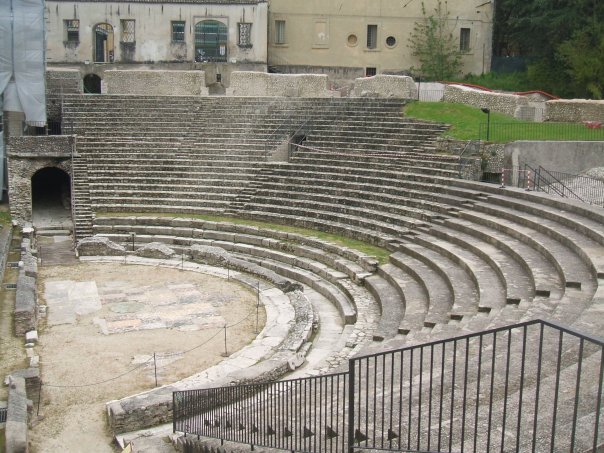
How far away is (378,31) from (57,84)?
49.0 feet

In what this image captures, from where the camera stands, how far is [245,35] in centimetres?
3344

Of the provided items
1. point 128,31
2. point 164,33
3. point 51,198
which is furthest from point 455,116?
point 128,31

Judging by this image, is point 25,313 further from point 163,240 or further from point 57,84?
point 57,84

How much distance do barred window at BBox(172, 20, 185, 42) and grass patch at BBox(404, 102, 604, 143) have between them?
1253cm

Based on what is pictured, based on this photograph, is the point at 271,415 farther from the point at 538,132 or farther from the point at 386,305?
the point at 538,132

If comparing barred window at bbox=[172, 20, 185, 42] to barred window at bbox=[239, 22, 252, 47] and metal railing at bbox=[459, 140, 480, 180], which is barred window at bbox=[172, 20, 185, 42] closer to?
Answer: barred window at bbox=[239, 22, 252, 47]

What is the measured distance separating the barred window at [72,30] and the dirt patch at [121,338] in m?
16.4

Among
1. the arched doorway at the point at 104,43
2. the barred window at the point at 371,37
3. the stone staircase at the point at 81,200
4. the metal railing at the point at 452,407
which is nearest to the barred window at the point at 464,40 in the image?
the barred window at the point at 371,37

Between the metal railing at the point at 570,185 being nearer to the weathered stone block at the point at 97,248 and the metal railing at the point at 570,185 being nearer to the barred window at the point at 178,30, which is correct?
the weathered stone block at the point at 97,248

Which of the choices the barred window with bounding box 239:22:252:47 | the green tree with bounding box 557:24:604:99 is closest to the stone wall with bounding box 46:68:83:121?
the barred window with bounding box 239:22:252:47

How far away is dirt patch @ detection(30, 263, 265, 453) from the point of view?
36.6 feet

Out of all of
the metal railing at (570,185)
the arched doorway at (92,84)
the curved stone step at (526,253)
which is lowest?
the curved stone step at (526,253)

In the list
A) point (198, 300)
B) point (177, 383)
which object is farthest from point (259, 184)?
point (177, 383)

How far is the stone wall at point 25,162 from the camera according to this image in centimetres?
2288
